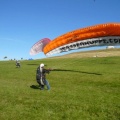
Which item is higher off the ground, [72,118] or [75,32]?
[75,32]

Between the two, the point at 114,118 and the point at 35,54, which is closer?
the point at 114,118

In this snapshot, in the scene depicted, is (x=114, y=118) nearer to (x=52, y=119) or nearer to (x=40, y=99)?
(x=52, y=119)

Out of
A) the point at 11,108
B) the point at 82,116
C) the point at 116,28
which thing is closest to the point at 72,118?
the point at 82,116

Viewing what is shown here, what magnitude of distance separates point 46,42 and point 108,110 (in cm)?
1935

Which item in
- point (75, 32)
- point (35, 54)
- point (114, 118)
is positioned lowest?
point (114, 118)

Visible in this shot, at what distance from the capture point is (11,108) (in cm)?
1470

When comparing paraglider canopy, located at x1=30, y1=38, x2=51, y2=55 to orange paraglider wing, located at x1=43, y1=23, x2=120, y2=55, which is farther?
paraglider canopy, located at x1=30, y1=38, x2=51, y2=55

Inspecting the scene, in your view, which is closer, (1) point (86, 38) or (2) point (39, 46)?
(1) point (86, 38)

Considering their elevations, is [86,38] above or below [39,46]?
above

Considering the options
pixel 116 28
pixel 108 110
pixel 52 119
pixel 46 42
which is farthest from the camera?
pixel 46 42

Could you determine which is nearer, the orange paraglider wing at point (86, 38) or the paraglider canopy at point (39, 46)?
the orange paraglider wing at point (86, 38)

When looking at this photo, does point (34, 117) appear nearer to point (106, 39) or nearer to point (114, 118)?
point (114, 118)

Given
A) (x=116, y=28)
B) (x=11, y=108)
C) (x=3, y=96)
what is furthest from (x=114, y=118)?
(x=116, y=28)

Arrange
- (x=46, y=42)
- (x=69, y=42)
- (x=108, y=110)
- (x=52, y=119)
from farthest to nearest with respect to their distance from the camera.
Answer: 1. (x=46, y=42)
2. (x=69, y=42)
3. (x=108, y=110)
4. (x=52, y=119)
